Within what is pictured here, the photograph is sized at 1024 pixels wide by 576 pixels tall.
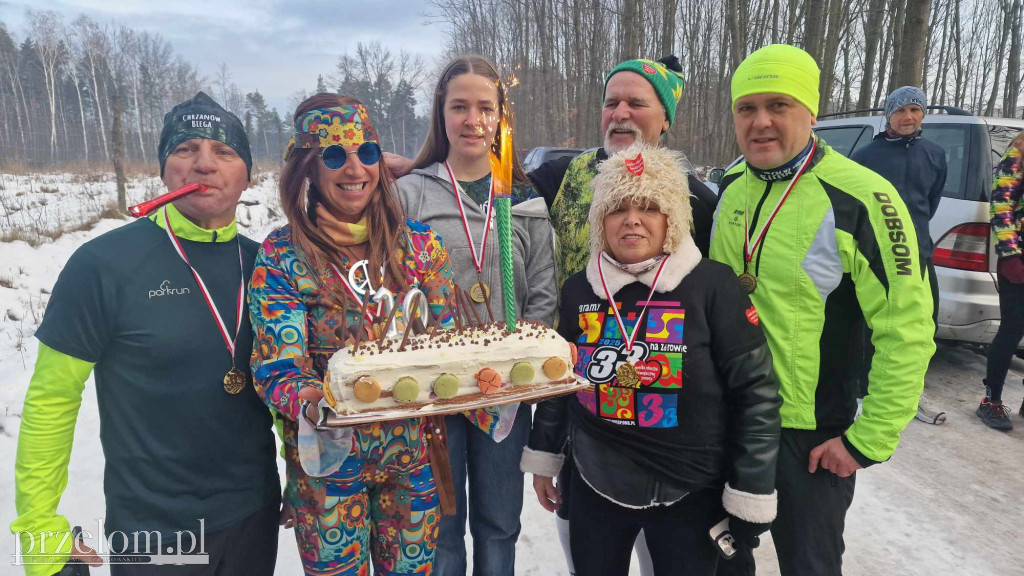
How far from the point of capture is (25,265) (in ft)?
28.5

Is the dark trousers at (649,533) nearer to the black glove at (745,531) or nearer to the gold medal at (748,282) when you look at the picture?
the black glove at (745,531)

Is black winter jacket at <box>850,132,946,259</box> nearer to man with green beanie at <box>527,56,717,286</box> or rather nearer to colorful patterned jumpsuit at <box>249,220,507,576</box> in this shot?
man with green beanie at <box>527,56,717,286</box>

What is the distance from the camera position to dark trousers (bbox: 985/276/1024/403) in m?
4.35

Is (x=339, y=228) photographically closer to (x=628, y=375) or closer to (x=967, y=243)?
(x=628, y=375)

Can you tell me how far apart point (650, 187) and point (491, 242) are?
759 mm

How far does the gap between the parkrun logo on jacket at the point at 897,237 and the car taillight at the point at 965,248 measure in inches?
151

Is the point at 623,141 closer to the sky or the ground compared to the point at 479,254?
closer to the sky

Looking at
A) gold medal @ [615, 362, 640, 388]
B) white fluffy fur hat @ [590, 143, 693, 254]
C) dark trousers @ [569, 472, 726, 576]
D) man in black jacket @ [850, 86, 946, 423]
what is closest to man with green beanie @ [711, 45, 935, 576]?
dark trousers @ [569, 472, 726, 576]

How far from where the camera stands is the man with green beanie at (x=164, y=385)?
5.55 feet

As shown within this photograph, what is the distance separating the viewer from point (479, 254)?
2.31m

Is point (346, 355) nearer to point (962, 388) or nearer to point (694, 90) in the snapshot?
point (962, 388)

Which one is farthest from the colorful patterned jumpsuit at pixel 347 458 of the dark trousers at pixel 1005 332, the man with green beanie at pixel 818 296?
the dark trousers at pixel 1005 332

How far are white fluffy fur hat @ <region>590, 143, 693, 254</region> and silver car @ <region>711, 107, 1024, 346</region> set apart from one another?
14.1ft

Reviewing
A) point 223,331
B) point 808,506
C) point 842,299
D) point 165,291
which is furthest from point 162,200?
point 808,506
